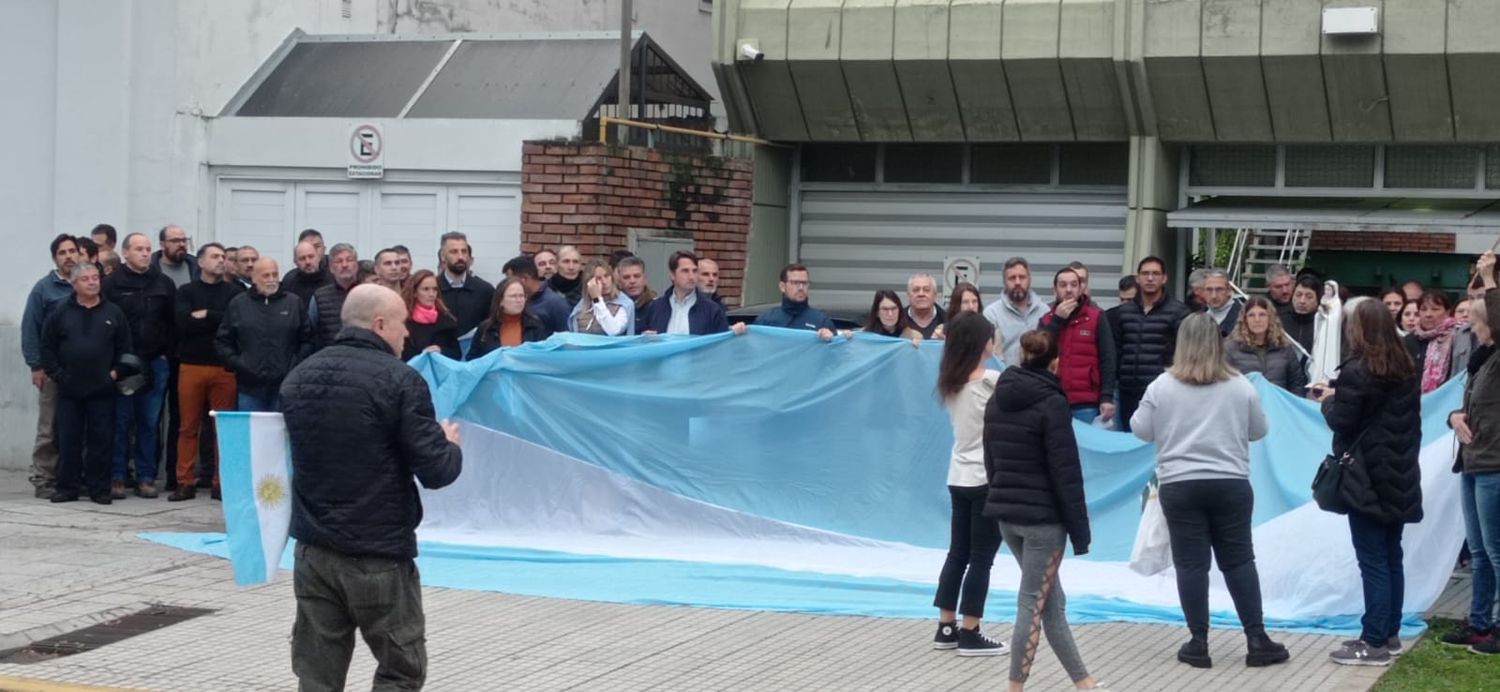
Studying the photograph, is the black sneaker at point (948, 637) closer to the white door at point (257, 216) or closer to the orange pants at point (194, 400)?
the orange pants at point (194, 400)

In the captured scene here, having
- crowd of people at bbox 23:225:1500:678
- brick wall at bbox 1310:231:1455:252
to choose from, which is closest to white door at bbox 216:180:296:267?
crowd of people at bbox 23:225:1500:678

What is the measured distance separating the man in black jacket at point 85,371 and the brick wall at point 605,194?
11.0 ft

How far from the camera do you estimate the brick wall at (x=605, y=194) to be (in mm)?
14867

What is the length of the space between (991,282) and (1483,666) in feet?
28.1

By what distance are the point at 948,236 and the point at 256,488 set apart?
10.2 meters

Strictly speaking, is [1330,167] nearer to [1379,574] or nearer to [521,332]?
[521,332]

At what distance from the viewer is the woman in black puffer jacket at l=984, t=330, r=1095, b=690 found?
758cm

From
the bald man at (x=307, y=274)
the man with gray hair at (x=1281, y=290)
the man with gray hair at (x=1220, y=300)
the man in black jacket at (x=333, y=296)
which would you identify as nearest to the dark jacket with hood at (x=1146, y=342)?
the man with gray hair at (x=1220, y=300)

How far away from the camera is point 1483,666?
841cm

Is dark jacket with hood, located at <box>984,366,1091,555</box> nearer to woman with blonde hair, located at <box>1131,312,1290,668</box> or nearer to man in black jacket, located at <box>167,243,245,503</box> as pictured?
woman with blonde hair, located at <box>1131,312,1290,668</box>

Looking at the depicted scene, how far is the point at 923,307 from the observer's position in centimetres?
1140

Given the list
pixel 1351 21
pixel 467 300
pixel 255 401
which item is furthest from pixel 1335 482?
pixel 255 401

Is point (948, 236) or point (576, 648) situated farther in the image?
point (948, 236)

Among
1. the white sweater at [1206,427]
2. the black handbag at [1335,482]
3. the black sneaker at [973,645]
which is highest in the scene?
the white sweater at [1206,427]
